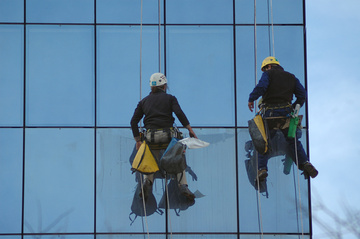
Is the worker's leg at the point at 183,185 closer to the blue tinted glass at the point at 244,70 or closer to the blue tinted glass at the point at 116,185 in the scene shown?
the blue tinted glass at the point at 116,185

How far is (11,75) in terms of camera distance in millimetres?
15031

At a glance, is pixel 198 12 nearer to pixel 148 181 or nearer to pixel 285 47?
pixel 285 47

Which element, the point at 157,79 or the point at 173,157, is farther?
the point at 157,79

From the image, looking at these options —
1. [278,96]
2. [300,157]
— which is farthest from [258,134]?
[300,157]

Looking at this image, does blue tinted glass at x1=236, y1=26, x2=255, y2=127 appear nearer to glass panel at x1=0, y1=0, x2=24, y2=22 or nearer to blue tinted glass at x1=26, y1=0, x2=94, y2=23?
blue tinted glass at x1=26, y1=0, x2=94, y2=23

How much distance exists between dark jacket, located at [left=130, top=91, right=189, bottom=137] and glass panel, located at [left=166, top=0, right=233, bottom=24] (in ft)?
7.10

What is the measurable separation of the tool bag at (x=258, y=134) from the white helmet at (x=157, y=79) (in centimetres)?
173

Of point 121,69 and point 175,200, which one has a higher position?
point 121,69

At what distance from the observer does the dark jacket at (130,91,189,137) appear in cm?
1365

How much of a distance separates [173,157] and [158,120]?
0.81 meters

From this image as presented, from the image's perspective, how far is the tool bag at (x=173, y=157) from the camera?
13211 mm

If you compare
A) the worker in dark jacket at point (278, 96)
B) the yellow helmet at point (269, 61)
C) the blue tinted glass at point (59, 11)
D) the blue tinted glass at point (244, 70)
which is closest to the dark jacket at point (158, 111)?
the worker in dark jacket at point (278, 96)

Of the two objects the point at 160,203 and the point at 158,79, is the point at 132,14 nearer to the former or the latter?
the point at 158,79

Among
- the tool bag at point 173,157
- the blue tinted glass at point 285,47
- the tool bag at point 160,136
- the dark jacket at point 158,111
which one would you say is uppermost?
the blue tinted glass at point 285,47
